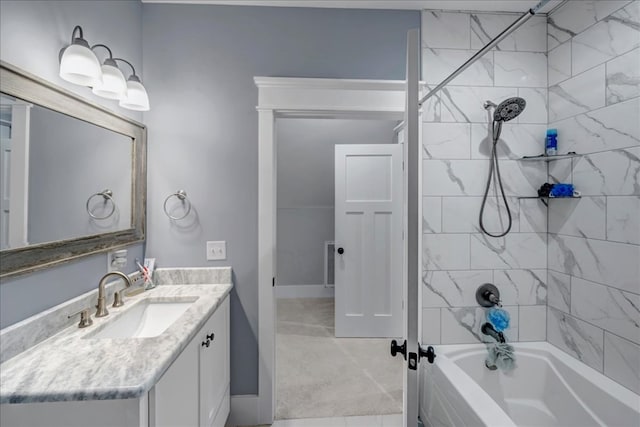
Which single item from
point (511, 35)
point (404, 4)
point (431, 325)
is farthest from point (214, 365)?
point (511, 35)

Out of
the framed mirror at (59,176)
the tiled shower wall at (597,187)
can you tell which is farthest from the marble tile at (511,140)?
the framed mirror at (59,176)

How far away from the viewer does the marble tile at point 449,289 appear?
1.73 m

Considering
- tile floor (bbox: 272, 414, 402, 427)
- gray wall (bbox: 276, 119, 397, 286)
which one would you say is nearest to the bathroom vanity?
tile floor (bbox: 272, 414, 402, 427)

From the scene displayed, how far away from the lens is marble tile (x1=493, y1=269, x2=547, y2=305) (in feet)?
5.75

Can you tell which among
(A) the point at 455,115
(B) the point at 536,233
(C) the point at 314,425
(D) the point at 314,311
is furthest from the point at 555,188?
(D) the point at 314,311

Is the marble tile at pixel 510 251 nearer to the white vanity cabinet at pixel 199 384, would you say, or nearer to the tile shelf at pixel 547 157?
the tile shelf at pixel 547 157

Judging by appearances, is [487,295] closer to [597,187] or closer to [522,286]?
[522,286]

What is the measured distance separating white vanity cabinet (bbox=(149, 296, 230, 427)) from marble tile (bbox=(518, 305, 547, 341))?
1788mm

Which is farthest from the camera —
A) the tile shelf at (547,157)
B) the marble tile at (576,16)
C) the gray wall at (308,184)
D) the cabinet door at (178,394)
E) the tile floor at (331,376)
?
the gray wall at (308,184)

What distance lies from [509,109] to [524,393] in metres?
1.62

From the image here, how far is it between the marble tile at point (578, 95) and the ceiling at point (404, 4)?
0.49m

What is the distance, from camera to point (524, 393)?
5.37 feet

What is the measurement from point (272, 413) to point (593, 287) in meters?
1.93

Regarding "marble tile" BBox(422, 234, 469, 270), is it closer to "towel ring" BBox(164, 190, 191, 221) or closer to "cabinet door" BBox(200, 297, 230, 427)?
"cabinet door" BBox(200, 297, 230, 427)
